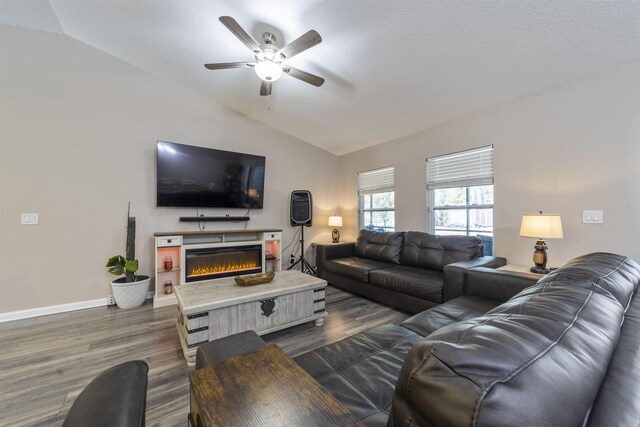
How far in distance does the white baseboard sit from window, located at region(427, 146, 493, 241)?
4.60 m

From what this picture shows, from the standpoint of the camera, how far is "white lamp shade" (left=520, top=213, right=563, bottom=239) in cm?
226

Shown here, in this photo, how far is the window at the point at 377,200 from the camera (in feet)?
14.4

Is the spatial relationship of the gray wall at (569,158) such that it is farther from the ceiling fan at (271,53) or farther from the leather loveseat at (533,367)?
the ceiling fan at (271,53)

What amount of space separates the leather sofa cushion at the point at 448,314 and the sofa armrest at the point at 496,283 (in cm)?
7

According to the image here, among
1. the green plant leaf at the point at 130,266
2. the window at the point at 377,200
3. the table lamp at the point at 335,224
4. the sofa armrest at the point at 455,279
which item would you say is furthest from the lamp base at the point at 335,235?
the green plant leaf at the point at 130,266

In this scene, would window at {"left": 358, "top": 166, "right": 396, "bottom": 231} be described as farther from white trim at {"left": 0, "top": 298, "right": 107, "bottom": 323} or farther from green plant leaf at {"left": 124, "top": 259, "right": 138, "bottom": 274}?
white trim at {"left": 0, "top": 298, "right": 107, "bottom": 323}

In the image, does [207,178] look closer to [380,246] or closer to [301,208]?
[301,208]

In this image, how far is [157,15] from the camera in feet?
8.12

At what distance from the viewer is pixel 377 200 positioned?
4660 mm

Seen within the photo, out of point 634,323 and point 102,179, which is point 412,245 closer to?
point 634,323

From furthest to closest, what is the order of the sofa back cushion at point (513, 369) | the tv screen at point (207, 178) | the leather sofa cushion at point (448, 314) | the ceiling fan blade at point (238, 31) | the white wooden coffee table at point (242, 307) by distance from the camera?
the tv screen at point (207, 178)
the white wooden coffee table at point (242, 307)
the ceiling fan blade at point (238, 31)
the leather sofa cushion at point (448, 314)
the sofa back cushion at point (513, 369)

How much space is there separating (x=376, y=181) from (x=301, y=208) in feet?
4.82

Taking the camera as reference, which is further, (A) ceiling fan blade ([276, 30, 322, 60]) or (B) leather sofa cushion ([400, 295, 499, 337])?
(A) ceiling fan blade ([276, 30, 322, 60])

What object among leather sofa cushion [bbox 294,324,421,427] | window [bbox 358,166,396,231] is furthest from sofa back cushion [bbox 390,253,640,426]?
window [bbox 358,166,396,231]
